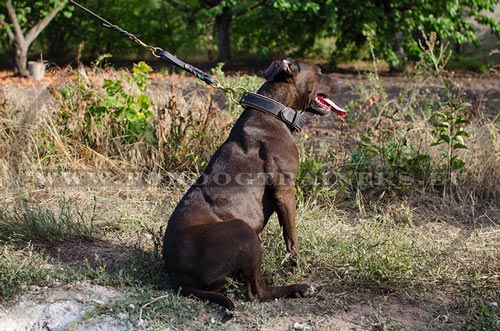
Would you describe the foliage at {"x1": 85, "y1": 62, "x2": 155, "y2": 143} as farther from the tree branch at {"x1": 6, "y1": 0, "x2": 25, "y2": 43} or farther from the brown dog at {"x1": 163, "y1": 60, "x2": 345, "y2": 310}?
the tree branch at {"x1": 6, "y1": 0, "x2": 25, "y2": 43}

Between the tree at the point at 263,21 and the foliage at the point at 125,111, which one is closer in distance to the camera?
the foliage at the point at 125,111

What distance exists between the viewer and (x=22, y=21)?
11.4 metres

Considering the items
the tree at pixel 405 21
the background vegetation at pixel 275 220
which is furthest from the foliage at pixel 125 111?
the tree at pixel 405 21

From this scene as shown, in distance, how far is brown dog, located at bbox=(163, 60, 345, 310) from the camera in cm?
376

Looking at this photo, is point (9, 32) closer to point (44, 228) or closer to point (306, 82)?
point (44, 228)

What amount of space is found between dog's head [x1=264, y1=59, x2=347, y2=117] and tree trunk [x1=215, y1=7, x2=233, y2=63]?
755 cm

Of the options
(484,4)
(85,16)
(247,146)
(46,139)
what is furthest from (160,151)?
(85,16)

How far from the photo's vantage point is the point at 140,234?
4957mm

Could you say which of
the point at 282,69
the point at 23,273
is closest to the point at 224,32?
A: the point at 282,69

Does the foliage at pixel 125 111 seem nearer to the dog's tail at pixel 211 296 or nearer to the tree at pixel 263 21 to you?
the dog's tail at pixel 211 296

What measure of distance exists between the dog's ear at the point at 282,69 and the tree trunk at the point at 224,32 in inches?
299

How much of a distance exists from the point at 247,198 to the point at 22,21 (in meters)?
8.67

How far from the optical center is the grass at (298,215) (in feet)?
12.8

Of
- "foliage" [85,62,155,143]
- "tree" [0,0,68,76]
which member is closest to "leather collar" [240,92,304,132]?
"foliage" [85,62,155,143]
